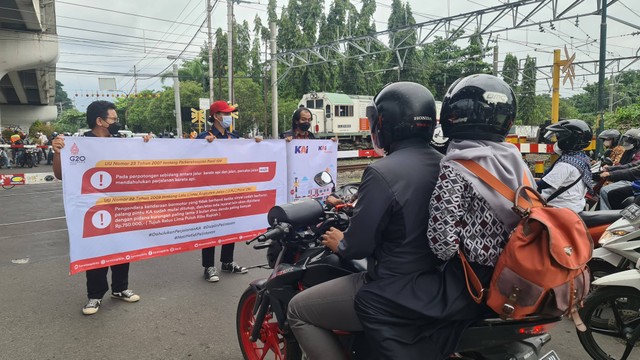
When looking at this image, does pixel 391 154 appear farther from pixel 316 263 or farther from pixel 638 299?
pixel 638 299

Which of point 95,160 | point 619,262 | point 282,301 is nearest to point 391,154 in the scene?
point 282,301

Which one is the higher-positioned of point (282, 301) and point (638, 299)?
point (282, 301)

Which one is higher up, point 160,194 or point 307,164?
point 307,164

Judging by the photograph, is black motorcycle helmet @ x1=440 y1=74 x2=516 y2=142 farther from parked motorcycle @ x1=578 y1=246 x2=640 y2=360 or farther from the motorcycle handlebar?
parked motorcycle @ x1=578 y1=246 x2=640 y2=360

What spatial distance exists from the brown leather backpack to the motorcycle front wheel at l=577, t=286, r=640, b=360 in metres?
1.87

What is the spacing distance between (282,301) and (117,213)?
7.83 feet

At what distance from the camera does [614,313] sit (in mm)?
3098

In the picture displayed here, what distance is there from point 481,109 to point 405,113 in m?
0.33

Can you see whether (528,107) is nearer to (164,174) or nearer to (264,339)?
(164,174)

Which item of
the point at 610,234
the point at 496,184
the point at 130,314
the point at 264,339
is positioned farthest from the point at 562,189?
the point at 130,314

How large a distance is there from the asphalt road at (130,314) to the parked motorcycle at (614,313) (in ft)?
0.64

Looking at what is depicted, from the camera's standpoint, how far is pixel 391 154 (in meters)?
1.95

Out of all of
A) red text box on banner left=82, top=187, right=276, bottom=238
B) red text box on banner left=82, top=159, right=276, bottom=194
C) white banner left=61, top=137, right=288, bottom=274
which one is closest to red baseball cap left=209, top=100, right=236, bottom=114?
white banner left=61, top=137, right=288, bottom=274

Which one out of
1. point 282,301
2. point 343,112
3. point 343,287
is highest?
point 343,112
